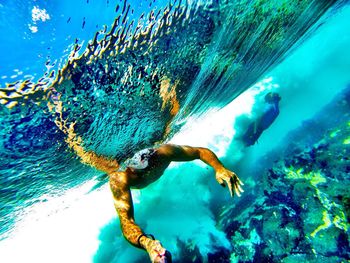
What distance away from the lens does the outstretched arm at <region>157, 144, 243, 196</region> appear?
3.81 m

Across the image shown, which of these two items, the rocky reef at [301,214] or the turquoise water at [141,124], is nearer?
the turquoise water at [141,124]

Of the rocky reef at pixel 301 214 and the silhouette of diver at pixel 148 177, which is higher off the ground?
the silhouette of diver at pixel 148 177

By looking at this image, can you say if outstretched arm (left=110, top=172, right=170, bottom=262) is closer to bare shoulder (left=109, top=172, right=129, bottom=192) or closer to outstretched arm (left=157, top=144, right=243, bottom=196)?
bare shoulder (left=109, top=172, right=129, bottom=192)

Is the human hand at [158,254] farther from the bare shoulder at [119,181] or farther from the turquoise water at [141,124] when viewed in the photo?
the turquoise water at [141,124]

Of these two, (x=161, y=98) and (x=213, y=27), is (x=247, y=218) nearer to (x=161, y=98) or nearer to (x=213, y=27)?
(x=161, y=98)

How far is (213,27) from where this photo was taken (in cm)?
580

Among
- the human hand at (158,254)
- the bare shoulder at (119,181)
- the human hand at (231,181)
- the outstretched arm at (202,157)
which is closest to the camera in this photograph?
the human hand at (158,254)

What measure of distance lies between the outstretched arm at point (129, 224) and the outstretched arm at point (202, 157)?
1183 millimetres

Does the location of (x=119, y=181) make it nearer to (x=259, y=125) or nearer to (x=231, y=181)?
(x=231, y=181)

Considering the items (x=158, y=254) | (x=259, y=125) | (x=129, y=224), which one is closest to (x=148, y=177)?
(x=129, y=224)

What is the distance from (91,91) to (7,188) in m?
4.98

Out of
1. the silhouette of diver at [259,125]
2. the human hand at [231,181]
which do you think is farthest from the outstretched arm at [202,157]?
the silhouette of diver at [259,125]

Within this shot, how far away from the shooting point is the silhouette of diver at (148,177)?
107 inches

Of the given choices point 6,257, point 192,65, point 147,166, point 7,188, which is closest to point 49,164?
point 7,188
